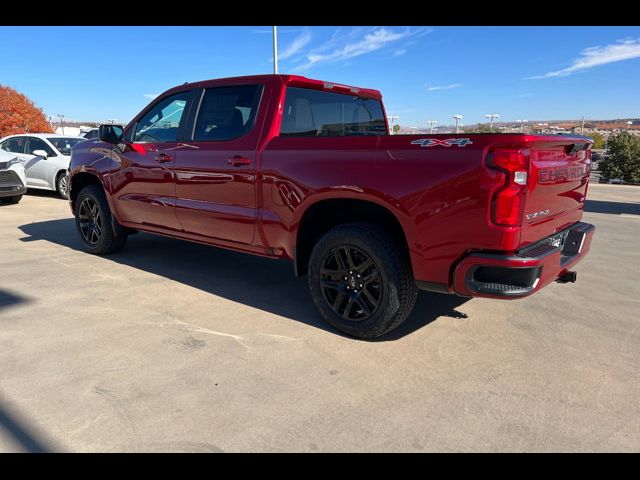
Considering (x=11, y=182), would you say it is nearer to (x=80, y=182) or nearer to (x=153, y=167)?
(x=80, y=182)

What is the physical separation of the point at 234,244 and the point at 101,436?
214cm

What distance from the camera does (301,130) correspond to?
410 cm

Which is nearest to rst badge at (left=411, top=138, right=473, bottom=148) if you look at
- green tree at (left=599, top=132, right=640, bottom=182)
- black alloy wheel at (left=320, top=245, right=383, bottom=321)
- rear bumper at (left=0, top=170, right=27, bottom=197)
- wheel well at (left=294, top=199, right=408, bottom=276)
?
wheel well at (left=294, top=199, right=408, bottom=276)

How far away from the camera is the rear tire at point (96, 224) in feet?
18.4

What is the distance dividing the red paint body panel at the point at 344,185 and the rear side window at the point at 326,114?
89mm

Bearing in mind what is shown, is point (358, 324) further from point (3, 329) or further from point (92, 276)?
point (92, 276)

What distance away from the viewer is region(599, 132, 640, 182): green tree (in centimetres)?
2281

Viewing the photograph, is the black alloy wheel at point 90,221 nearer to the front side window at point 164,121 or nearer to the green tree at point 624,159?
the front side window at point 164,121

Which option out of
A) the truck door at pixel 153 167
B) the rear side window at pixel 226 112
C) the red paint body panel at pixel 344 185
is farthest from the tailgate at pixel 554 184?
the truck door at pixel 153 167

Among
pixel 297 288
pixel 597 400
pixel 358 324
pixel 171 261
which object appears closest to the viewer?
pixel 597 400

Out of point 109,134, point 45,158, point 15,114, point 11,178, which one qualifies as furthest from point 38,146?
point 15,114
